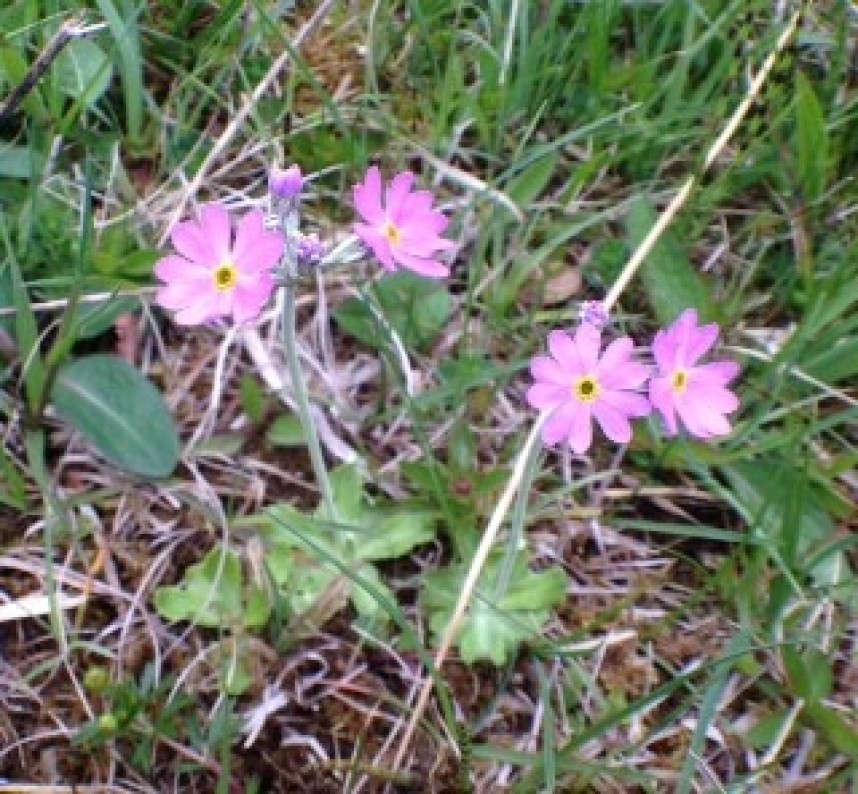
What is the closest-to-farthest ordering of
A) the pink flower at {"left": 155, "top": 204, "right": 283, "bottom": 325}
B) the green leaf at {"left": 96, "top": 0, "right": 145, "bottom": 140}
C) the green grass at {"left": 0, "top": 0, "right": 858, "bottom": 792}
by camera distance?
the pink flower at {"left": 155, "top": 204, "right": 283, "bottom": 325}, the green grass at {"left": 0, "top": 0, "right": 858, "bottom": 792}, the green leaf at {"left": 96, "top": 0, "right": 145, "bottom": 140}

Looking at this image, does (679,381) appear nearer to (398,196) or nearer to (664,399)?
(664,399)

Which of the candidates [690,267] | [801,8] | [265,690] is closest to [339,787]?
[265,690]

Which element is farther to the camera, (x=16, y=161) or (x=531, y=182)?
(x=531, y=182)

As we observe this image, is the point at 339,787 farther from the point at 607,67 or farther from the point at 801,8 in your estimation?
the point at 801,8

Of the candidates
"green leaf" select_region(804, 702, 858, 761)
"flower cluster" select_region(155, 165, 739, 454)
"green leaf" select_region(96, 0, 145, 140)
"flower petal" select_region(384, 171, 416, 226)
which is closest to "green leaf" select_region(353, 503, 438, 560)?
"flower cluster" select_region(155, 165, 739, 454)

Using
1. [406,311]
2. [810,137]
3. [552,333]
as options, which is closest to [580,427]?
[552,333]

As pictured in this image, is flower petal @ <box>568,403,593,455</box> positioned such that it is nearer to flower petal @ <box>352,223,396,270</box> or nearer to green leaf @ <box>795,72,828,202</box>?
flower petal @ <box>352,223,396,270</box>

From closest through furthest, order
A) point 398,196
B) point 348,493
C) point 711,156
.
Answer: point 398,196 → point 348,493 → point 711,156
